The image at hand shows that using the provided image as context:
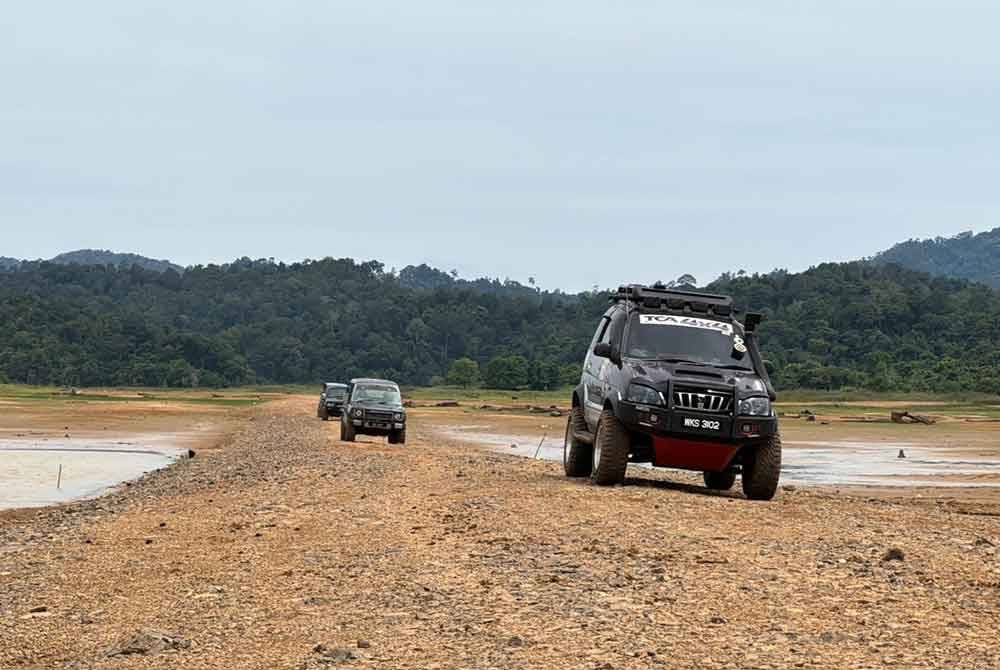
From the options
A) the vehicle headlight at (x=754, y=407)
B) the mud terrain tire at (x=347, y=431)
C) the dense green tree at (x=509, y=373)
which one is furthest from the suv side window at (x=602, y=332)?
the dense green tree at (x=509, y=373)

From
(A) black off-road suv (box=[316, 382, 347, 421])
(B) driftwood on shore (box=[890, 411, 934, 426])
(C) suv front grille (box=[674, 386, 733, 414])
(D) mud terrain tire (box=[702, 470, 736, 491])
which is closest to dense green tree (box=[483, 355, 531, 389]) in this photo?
(B) driftwood on shore (box=[890, 411, 934, 426])

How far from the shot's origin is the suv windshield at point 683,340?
18906mm

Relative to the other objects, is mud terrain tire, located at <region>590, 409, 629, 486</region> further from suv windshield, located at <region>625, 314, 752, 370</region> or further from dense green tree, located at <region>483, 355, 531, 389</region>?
dense green tree, located at <region>483, 355, 531, 389</region>

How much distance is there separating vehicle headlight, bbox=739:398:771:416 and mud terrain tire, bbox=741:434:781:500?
375 millimetres

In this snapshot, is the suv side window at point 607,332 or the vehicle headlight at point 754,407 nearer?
the vehicle headlight at point 754,407

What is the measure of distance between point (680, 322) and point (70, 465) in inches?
724

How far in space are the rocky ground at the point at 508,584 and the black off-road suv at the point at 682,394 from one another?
2.59ft

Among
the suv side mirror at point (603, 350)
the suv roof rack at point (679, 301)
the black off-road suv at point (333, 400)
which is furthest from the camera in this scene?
the black off-road suv at point (333, 400)

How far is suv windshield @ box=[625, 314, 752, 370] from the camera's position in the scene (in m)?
18.9

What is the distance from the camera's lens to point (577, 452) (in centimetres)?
2056

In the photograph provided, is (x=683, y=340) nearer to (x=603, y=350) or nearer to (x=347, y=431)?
(x=603, y=350)

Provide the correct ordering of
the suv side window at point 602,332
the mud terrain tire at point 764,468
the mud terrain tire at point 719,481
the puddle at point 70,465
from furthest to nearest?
the puddle at point 70,465 < the suv side window at point 602,332 < the mud terrain tire at point 719,481 < the mud terrain tire at point 764,468

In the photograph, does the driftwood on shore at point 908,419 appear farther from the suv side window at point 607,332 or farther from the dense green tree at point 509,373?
the dense green tree at point 509,373

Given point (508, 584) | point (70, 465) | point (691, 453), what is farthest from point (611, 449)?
point (70, 465)
